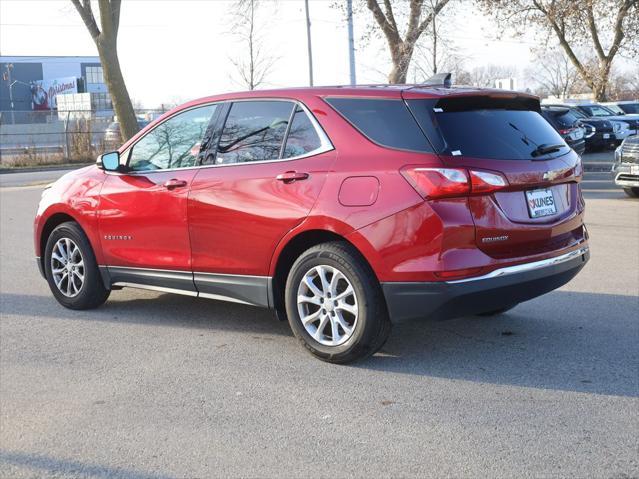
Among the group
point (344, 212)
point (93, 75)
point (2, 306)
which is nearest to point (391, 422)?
point (344, 212)

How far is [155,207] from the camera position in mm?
6316

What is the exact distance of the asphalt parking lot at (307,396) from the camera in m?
3.88

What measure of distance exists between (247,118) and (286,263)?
1.12m

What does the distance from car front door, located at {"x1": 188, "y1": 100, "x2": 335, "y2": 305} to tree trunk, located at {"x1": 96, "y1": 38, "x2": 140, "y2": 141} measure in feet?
63.3

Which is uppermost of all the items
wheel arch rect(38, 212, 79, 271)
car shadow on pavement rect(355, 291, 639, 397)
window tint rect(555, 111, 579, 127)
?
window tint rect(555, 111, 579, 127)

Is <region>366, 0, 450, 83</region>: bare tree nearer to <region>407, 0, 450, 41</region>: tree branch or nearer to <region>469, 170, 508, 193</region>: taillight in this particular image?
<region>407, 0, 450, 41</region>: tree branch

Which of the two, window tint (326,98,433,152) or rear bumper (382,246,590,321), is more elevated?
window tint (326,98,433,152)

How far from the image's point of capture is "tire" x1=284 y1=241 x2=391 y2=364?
5.12 m

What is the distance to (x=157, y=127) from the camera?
6.62 meters

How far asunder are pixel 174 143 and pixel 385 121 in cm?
197

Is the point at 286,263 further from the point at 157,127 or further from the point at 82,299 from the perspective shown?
the point at 82,299

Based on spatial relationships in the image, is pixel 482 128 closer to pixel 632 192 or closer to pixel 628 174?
pixel 628 174

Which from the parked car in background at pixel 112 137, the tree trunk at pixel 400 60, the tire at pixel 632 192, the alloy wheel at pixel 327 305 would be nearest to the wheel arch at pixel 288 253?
the alloy wheel at pixel 327 305

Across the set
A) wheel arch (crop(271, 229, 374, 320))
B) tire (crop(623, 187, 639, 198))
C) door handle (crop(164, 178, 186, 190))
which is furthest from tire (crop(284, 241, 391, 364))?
tire (crop(623, 187, 639, 198))
